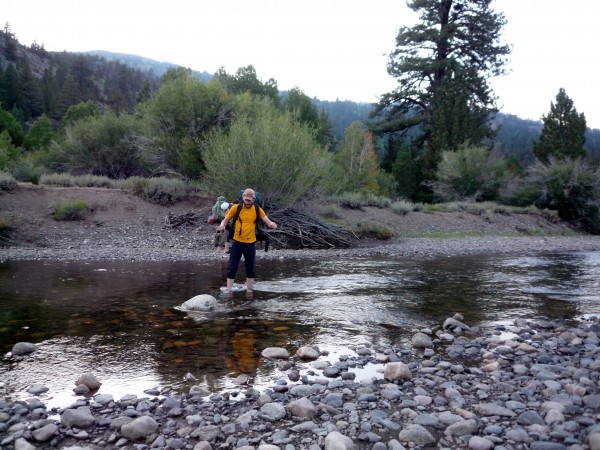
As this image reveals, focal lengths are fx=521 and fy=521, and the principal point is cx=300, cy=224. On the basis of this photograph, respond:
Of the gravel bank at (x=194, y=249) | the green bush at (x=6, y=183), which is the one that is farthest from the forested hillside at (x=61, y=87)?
the gravel bank at (x=194, y=249)

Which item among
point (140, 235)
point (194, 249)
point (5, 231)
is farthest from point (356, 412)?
point (5, 231)

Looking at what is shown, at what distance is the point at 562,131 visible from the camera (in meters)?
45.0

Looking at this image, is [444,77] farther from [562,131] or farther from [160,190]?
[160,190]

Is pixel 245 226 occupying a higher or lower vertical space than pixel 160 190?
lower

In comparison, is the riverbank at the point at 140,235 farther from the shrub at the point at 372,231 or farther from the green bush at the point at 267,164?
the green bush at the point at 267,164

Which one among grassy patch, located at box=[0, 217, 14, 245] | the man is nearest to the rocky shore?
the man

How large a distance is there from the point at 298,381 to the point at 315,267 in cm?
1000

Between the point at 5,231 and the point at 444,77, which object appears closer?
the point at 5,231

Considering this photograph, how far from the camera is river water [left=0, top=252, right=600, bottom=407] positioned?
19.6 ft

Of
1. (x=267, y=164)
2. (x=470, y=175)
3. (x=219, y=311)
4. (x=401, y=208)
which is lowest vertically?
(x=219, y=311)

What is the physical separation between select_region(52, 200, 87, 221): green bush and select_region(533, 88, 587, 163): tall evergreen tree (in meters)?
37.2

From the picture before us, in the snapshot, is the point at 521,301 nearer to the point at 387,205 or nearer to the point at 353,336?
the point at 353,336

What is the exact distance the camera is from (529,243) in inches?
1006

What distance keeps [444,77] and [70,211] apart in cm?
3137
